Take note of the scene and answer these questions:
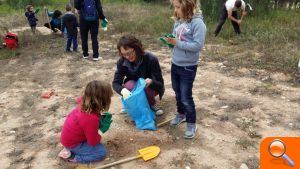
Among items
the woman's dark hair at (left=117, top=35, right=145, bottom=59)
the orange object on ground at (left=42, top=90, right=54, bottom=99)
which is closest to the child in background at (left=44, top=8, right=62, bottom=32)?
the orange object on ground at (left=42, top=90, right=54, bottom=99)

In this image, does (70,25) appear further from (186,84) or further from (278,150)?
(278,150)

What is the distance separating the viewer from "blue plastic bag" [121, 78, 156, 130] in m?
3.92

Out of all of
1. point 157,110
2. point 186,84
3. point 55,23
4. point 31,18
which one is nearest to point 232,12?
point 55,23

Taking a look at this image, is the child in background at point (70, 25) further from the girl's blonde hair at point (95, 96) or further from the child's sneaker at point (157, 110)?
the girl's blonde hair at point (95, 96)

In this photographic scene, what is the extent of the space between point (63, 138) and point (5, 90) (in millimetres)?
2675

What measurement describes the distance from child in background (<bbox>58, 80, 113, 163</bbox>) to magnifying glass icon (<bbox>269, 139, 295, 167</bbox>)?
5.89 ft

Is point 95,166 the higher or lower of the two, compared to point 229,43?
lower

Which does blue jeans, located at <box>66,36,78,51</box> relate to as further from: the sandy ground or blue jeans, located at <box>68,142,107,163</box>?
blue jeans, located at <box>68,142,107,163</box>

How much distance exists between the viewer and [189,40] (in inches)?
138

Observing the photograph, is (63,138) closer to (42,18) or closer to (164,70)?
(164,70)

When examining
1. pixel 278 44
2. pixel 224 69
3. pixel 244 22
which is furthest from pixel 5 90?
pixel 244 22

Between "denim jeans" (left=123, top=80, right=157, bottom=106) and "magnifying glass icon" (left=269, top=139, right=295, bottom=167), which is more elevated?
"magnifying glass icon" (left=269, top=139, right=295, bottom=167)

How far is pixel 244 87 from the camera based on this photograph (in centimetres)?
532

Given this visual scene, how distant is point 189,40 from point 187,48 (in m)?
0.11
